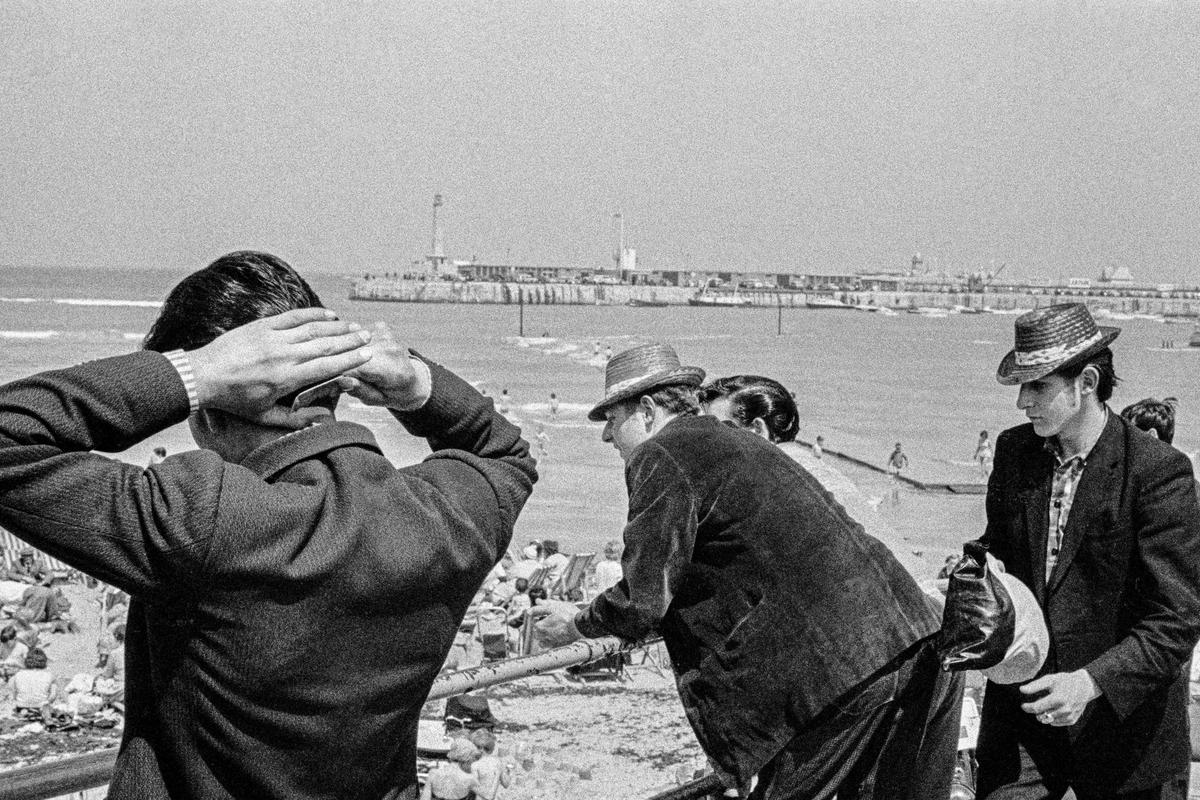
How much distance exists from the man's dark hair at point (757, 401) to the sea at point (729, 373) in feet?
8.98

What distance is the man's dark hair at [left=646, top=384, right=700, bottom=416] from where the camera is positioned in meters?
2.99

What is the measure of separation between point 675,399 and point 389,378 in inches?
54.5

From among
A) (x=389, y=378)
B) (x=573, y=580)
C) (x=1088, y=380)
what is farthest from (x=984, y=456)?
(x=389, y=378)

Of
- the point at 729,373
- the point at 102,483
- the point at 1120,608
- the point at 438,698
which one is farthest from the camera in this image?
the point at 729,373

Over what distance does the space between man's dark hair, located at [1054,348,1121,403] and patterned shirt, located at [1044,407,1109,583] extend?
9cm

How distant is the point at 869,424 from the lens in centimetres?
3988

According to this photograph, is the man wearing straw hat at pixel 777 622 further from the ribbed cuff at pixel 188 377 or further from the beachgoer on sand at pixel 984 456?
the beachgoer on sand at pixel 984 456

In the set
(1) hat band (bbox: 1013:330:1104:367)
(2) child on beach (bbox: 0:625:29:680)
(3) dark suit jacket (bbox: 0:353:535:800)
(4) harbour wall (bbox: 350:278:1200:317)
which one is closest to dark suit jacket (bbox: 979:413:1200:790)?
(1) hat band (bbox: 1013:330:1104:367)

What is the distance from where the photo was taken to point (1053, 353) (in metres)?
3.07

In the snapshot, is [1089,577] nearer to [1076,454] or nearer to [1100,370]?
[1076,454]

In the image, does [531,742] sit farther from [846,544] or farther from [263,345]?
[263,345]

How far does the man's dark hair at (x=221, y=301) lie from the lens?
1.57 metres

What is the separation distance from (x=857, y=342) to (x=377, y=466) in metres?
94.0

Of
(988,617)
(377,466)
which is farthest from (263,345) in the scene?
(988,617)
